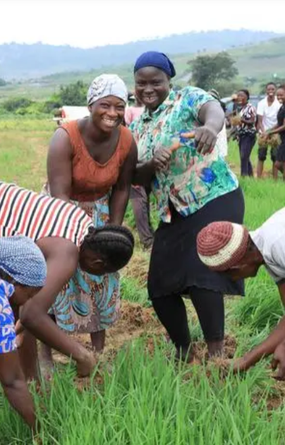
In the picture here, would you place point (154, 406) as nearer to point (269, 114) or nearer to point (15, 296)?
point (15, 296)

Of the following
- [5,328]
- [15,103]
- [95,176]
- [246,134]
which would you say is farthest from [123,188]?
[15,103]

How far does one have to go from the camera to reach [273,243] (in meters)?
2.48

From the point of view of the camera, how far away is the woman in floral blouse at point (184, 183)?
305cm

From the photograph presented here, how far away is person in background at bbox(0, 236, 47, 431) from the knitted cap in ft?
2.16

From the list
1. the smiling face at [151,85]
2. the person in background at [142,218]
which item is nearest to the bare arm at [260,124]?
the person in background at [142,218]

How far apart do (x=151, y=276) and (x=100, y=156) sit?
67 cm

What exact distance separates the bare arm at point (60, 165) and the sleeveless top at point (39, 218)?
0.30 meters

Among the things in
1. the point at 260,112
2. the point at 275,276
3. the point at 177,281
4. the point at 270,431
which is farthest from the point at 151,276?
the point at 260,112

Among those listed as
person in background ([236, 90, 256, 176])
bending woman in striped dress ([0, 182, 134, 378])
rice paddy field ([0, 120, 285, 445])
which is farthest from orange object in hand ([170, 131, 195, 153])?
person in background ([236, 90, 256, 176])

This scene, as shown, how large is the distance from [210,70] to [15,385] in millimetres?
62499

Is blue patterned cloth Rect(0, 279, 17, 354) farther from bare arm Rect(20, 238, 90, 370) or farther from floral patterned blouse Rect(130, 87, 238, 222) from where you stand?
floral patterned blouse Rect(130, 87, 238, 222)

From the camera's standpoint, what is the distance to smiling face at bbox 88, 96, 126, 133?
299 centimetres

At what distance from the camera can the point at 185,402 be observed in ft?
7.71

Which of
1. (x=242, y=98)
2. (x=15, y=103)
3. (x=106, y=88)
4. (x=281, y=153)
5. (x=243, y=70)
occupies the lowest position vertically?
(x=243, y=70)
